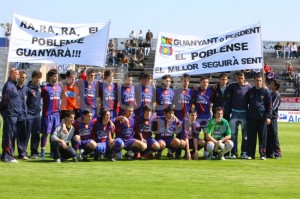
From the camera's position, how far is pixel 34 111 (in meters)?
16.1

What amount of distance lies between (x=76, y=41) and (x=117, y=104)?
95.4 inches

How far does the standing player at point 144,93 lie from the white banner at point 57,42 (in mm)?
1399

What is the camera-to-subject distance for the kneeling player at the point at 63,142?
1477 centimetres

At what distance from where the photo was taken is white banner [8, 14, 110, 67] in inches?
685

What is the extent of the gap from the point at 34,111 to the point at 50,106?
0.42 metres

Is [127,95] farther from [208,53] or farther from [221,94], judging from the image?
[208,53]

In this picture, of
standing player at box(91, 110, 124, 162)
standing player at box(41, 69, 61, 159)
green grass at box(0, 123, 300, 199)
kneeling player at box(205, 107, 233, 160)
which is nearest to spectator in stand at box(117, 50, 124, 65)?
standing player at box(41, 69, 61, 159)

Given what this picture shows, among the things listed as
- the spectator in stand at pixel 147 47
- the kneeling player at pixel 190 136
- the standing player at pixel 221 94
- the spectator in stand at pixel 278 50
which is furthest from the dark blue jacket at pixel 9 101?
the spectator in stand at pixel 278 50

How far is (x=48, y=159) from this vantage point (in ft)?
51.1

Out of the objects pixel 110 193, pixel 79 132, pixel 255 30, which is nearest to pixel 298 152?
pixel 255 30

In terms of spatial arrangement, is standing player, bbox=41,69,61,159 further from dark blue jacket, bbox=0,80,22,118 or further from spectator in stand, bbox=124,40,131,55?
spectator in stand, bbox=124,40,131,55

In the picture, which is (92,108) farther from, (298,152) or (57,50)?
(298,152)

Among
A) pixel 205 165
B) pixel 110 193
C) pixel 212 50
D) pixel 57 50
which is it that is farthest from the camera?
pixel 212 50

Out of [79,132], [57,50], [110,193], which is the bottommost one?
[110,193]
